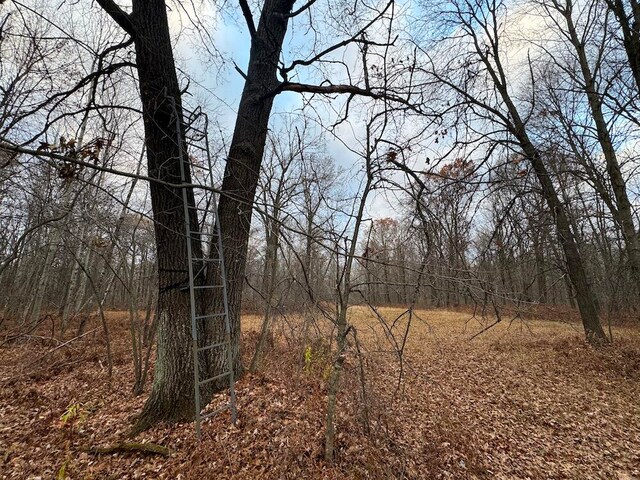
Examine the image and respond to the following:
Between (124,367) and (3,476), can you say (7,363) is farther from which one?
(3,476)

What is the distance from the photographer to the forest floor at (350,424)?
8.78 feet

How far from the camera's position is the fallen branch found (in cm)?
264

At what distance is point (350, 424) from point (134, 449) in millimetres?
2247

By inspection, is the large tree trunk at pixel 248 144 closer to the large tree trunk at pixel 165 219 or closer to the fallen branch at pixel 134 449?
the large tree trunk at pixel 165 219

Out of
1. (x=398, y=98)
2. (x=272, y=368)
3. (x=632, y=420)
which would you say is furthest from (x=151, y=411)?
(x=632, y=420)

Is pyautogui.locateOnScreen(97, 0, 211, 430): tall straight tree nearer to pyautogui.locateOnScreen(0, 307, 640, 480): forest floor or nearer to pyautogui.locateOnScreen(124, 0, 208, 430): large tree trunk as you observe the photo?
pyautogui.locateOnScreen(124, 0, 208, 430): large tree trunk

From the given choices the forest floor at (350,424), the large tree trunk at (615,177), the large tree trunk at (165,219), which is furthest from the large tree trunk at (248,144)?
the large tree trunk at (615,177)

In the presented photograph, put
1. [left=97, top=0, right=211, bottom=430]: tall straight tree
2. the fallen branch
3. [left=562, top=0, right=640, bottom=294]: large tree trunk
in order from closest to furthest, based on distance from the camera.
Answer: the fallen branch < [left=97, top=0, right=211, bottom=430]: tall straight tree < [left=562, top=0, right=640, bottom=294]: large tree trunk

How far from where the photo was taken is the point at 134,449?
8.79 feet

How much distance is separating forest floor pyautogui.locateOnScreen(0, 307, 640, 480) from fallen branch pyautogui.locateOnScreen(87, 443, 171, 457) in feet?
0.13

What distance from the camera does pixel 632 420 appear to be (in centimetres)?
406

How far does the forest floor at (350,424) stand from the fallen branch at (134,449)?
4 centimetres

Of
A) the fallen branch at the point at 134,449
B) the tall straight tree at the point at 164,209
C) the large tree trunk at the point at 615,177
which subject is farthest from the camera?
the large tree trunk at the point at 615,177

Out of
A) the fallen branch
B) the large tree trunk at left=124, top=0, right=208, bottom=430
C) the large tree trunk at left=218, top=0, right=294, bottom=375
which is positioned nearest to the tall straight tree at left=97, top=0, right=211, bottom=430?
the large tree trunk at left=124, top=0, right=208, bottom=430
